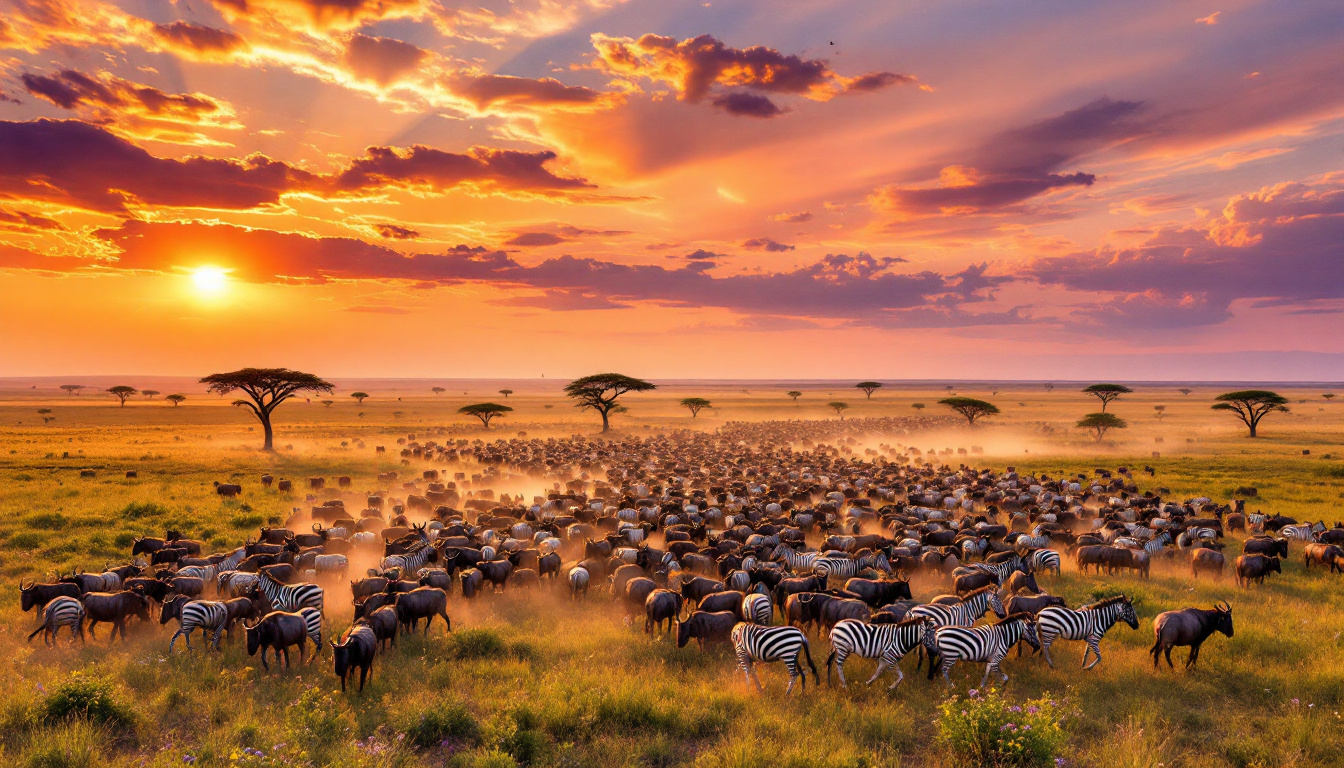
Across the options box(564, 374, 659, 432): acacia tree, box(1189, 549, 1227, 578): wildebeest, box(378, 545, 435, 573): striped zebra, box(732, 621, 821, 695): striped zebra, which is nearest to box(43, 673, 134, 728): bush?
box(378, 545, 435, 573): striped zebra

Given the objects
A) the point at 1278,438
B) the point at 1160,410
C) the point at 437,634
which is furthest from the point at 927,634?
the point at 1160,410

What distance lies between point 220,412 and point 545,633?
138 metres

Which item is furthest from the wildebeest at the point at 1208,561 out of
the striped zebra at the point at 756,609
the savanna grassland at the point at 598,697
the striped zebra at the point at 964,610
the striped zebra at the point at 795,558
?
the striped zebra at the point at 756,609

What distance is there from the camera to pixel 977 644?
1348 centimetres

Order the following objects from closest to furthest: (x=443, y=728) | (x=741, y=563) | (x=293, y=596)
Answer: (x=443, y=728) < (x=293, y=596) < (x=741, y=563)

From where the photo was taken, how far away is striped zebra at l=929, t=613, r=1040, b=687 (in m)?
13.4

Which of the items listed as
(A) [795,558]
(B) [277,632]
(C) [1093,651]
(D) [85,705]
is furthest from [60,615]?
(C) [1093,651]

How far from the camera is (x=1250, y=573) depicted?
21.2 metres

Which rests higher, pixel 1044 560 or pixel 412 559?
pixel 412 559

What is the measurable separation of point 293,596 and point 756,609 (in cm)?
Answer: 1234

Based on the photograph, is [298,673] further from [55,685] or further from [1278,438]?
[1278,438]

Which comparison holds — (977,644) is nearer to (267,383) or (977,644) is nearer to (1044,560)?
(1044,560)

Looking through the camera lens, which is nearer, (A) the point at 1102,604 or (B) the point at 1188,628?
(B) the point at 1188,628

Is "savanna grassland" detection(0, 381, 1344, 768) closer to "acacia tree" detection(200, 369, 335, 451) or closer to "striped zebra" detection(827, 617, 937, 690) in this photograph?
"striped zebra" detection(827, 617, 937, 690)
